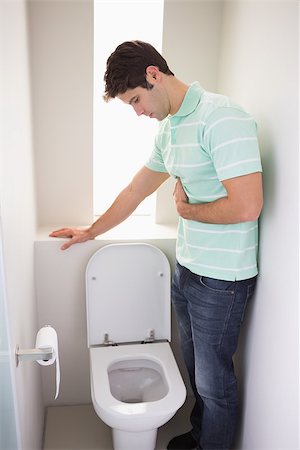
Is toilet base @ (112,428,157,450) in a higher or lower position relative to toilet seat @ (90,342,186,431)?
lower

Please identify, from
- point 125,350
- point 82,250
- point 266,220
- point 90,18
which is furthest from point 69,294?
point 90,18

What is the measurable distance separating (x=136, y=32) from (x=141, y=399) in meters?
1.52

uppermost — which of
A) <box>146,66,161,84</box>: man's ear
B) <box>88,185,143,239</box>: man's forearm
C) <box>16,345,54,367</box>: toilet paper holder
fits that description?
<box>146,66,161,84</box>: man's ear

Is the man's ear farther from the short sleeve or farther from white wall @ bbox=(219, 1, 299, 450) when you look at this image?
white wall @ bbox=(219, 1, 299, 450)

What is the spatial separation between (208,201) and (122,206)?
455mm

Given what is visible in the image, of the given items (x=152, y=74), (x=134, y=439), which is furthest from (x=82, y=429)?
(x=152, y=74)

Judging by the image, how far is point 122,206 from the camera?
171cm

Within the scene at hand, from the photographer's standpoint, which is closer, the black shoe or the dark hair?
the dark hair

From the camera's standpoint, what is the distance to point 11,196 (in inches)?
46.4

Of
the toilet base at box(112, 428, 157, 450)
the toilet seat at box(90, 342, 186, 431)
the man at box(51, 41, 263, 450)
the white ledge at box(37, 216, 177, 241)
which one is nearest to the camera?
the man at box(51, 41, 263, 450)

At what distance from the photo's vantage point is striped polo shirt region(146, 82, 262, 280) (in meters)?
1.18

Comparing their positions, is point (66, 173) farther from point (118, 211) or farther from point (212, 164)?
point (212, 164)

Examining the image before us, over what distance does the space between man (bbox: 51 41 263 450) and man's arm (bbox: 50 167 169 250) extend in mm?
58

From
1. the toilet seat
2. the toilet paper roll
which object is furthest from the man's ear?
the toilet seat
